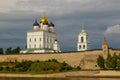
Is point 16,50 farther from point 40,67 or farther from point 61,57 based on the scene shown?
point 40,67

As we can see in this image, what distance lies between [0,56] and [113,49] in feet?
81.1

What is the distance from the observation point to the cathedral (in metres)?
78.6

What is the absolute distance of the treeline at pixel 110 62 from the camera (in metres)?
52.6

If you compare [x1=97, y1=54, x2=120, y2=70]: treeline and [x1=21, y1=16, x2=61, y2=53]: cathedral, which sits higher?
[x1=21, y1=16, x2=61, y2=53]: cathedral

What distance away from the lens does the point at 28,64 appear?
61.0 meters

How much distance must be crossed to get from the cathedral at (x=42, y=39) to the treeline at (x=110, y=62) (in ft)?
75.9

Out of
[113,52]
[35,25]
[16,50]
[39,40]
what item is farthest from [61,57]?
[16,50]

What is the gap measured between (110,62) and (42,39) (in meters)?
28.9

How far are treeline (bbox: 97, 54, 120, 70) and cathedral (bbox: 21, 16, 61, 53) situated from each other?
23.1m

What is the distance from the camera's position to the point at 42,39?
78812 mm

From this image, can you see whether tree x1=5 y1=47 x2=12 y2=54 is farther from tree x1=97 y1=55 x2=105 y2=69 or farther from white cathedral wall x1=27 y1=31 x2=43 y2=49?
tree x1=97 y1=55 x2=105 y2=69

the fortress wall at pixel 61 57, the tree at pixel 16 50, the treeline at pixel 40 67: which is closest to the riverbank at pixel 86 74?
the treeline at pixel 40 67

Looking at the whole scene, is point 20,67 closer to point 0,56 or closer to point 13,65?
point 13,65

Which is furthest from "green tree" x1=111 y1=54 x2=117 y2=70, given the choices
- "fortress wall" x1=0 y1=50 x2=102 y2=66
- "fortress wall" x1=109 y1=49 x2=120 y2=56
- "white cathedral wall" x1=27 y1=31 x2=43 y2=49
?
"white cathedral wall" x1=27 y1=31 x2=43 y2=49
